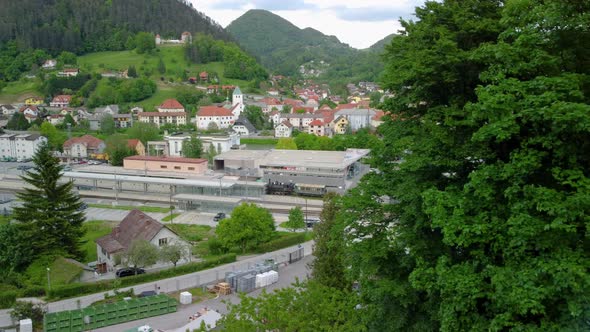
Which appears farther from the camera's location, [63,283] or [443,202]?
[63,283]

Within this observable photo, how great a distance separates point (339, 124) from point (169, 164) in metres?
29.7

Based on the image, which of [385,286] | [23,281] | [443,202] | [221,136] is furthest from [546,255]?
[221,136]

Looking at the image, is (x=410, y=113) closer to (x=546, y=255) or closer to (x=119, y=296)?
(x=546, y=255)

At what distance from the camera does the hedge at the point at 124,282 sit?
674 inches

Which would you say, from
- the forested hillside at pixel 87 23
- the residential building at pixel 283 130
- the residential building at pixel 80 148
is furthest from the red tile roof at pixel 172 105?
the forested hillside at pixel 87 23

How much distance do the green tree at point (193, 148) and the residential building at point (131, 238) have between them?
20.7 m

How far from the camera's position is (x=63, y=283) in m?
17.9

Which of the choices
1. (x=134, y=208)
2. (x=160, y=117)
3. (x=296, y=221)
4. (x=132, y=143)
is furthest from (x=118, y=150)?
(x=296, y=221)

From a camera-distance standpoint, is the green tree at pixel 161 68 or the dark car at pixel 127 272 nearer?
the dark car at pixel 127 272

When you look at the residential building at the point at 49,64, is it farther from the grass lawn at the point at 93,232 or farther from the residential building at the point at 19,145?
the grass lawn at the point at 93,232

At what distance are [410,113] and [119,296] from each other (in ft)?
43.0

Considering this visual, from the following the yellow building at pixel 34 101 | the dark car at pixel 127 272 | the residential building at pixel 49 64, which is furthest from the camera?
→ the residential building at pixel 49 64

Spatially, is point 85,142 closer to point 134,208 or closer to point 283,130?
point 134,208

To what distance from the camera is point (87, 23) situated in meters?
106
